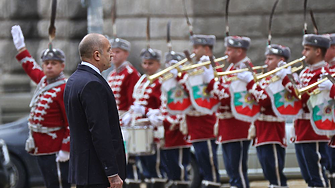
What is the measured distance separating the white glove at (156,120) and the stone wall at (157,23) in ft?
13.1

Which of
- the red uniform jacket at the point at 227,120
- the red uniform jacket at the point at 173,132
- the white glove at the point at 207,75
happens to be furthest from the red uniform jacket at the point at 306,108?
the red uniform jacket at the point at 173,132

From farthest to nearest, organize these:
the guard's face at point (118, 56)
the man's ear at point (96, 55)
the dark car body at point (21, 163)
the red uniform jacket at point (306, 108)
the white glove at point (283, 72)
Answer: the dark car body at point (21, 163) < the guard's face at point (118, 56) < the white glove at point (283, 72) < the red uniform jacket at point (306, 108) < the man's ear at point (96, 55)

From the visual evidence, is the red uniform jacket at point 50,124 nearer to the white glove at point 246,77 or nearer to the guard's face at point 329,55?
the white glove at point 246,77

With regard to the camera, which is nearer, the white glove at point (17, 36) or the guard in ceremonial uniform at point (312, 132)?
the guard in ceremonial uniform at point (312, 132)

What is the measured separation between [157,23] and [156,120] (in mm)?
4707

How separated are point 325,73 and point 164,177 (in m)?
3.10

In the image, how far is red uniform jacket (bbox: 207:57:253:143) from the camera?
9.38m

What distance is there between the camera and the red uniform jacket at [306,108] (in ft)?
28.1

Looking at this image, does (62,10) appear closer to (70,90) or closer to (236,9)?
(236,9)

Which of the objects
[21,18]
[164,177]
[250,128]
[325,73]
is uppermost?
[21,18]

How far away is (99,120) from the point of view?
5820 millimetres

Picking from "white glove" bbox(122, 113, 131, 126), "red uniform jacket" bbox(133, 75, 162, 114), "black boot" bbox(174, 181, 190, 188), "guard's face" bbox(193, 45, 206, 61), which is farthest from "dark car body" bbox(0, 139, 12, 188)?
"guard's face" bbox(193, 45, 206, 61)

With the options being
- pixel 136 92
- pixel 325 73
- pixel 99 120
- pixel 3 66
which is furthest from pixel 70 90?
pixel 3 66

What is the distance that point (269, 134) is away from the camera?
8969 millimetres
